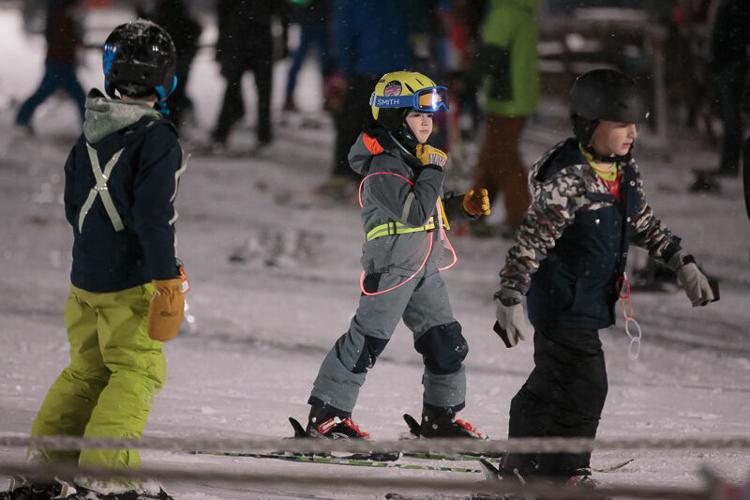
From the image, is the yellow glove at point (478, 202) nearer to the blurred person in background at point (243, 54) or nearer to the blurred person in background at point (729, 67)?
the blurred person in background at point (729, 67)

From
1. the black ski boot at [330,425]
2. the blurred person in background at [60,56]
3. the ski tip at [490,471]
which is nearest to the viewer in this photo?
the ski tip at [490,471]

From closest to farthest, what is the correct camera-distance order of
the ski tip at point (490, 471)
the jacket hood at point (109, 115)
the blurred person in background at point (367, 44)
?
the jacket hood at point (109, 115) → the ski tip at point (490, 471) → the blurred person in background at point (367, 44)

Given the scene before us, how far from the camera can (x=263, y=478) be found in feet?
8.80

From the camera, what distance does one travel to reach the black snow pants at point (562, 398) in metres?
4.19

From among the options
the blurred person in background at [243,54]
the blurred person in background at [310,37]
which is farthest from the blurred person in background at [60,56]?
the blurred person in background at [310,37]

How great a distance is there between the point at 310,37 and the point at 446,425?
9248mm

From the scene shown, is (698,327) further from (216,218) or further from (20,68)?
(20,68)

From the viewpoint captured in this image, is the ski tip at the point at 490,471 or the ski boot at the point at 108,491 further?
the ski tip at the point at 490,471

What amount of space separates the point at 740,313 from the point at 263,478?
5560 millimetres

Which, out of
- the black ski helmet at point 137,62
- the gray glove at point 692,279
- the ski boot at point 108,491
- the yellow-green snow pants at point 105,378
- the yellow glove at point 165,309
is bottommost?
the ski boot at point 108,491

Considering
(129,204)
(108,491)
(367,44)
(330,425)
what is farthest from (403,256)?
(367,44)

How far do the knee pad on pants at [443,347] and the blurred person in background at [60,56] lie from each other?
740 centimetres

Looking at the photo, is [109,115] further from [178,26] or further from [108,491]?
[178,26]

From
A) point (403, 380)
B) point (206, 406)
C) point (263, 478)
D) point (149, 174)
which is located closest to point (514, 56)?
point (403, 380)
